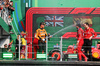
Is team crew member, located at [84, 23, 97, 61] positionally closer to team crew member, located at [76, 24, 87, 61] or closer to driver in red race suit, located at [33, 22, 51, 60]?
team crew member, located at [76, 24, 87, 61]

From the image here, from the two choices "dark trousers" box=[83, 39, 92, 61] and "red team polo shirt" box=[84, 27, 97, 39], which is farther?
"red team polo shirt" box=[84, 27, 97, 39]

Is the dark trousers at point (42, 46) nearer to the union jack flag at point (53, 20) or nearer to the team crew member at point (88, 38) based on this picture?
the union jack flag at point (53, 20)

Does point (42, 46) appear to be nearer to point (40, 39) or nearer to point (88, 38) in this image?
point (40, 39)

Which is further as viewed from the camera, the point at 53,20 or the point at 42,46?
the point at 53,20

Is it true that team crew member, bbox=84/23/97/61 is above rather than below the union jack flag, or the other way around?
below

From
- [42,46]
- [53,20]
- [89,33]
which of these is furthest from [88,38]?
[42,46]

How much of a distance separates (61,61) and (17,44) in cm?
153

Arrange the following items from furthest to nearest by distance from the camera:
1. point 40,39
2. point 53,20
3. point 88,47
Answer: point 53,20 < point 40,39 < point 88,47

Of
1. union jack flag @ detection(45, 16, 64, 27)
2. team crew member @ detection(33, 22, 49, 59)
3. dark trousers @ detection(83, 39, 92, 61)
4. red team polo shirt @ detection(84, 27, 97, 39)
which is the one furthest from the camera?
union jack flag @ detection(45, 16, 64, 27)

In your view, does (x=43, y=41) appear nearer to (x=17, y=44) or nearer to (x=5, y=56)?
(x=17, y=44)

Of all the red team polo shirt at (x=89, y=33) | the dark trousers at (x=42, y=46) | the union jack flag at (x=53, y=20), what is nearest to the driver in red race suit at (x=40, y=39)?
the dark trousers at (x=42, y=46)

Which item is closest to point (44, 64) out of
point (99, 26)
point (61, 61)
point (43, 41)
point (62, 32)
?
point (61, 61)

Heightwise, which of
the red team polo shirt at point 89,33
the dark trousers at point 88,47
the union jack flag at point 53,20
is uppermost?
the union jack flag at point 53,20

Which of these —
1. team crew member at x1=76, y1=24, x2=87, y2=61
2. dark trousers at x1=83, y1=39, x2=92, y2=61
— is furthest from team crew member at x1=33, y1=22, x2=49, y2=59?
dark trousers at x1=83, y1=39, x2=92, y2=61
